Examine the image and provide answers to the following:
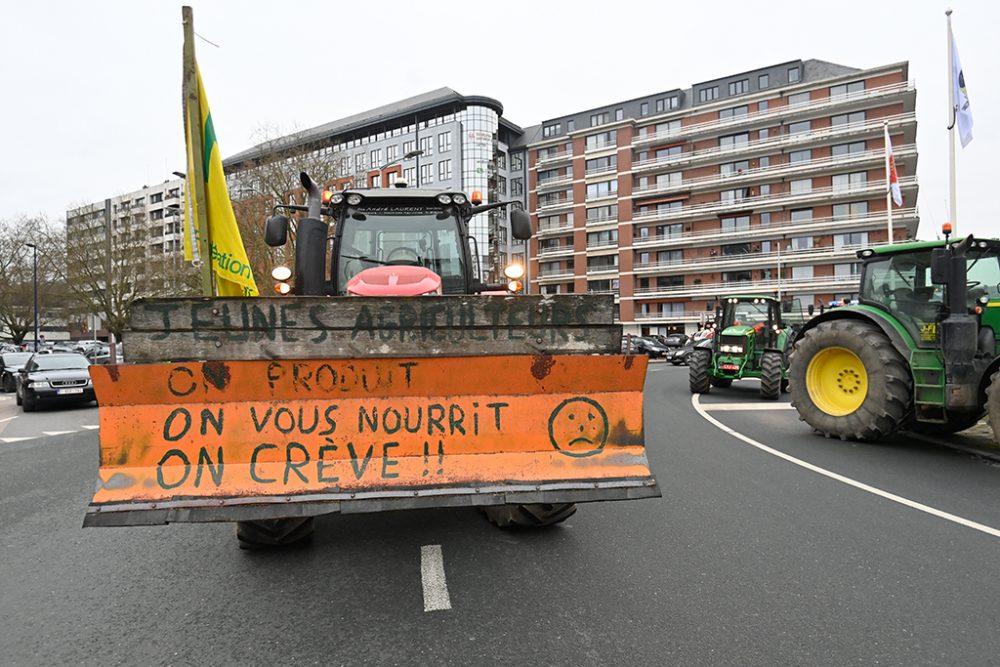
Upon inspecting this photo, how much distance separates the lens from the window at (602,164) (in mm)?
60881

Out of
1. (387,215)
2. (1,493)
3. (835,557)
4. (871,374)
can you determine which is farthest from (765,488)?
(1,493)

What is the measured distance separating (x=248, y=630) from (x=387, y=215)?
3730 mm

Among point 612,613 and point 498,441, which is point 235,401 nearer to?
point 498,441

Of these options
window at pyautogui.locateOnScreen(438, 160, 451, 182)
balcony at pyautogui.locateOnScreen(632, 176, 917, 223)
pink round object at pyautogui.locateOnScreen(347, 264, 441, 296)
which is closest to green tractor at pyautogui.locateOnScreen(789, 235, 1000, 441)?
pink round object at pyautogui.locateOnScreen(347, 264, 441, 296)

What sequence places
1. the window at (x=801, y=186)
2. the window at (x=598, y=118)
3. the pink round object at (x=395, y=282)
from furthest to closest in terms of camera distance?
1. the window at (x=598, y=118)
2. the window at (x=801, y=186)
3. the pink round object at (x=395, y=282)

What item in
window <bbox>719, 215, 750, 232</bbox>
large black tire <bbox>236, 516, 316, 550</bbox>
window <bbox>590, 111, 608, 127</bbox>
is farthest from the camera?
window <bbox>590, 111, 608, 127</bbox>

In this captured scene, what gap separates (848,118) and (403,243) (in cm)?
5636

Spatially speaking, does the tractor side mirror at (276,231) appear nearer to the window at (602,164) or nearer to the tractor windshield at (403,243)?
the tractor windshield at (403,243)

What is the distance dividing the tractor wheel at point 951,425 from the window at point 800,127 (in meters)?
51.7

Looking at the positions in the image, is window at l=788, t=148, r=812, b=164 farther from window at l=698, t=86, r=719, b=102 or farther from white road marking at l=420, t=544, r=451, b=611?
white road marking at l=420, t=544, r=451, b=611

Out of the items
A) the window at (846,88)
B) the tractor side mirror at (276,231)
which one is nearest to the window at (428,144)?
the window at (846,88)

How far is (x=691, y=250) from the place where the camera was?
56.1 m

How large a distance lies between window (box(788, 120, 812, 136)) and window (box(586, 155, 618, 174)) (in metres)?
17.0

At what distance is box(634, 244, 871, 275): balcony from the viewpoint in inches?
1907
